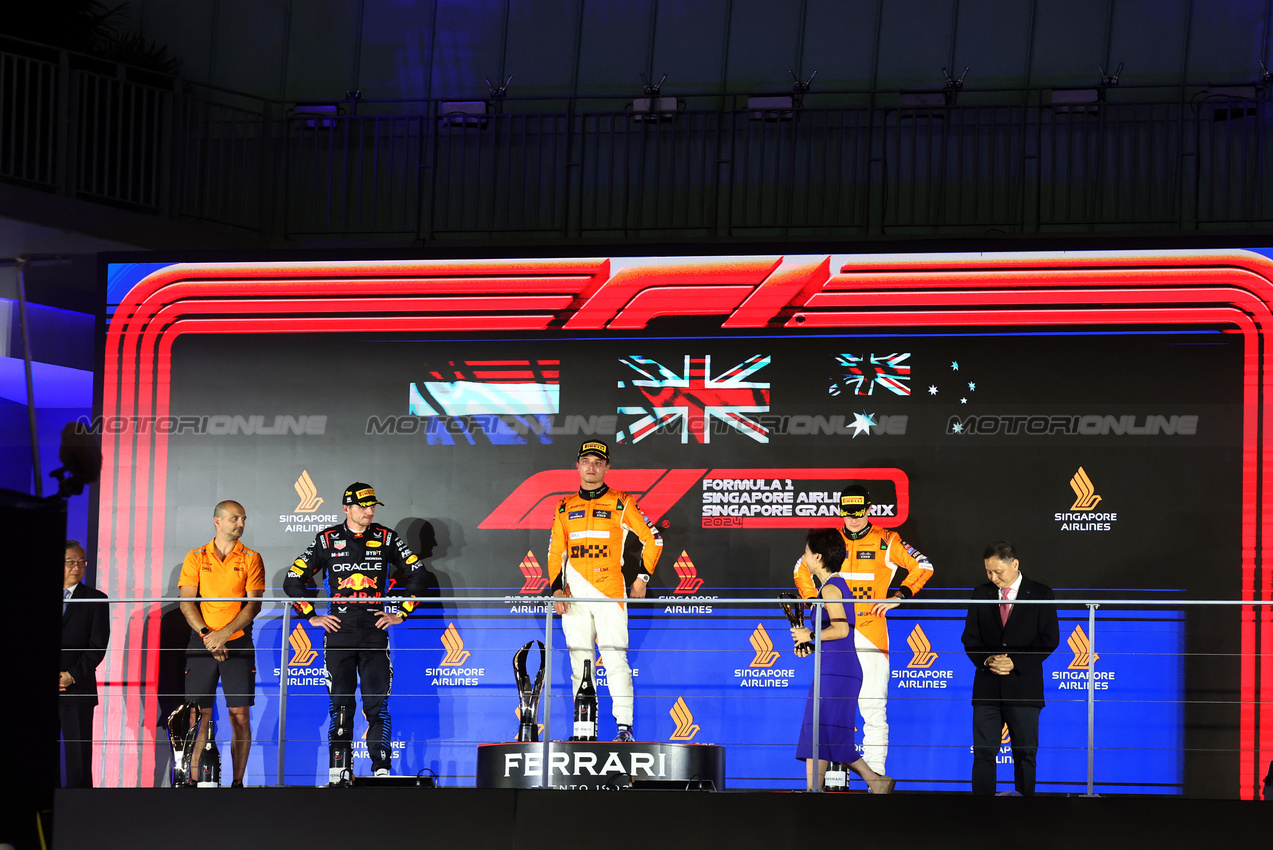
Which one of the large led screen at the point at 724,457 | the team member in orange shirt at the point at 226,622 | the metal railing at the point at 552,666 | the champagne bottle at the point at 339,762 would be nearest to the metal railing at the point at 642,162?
the large led screen at the point at 724,457

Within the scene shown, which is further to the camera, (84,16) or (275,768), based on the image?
(84,16)

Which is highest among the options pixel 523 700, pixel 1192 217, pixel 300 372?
pixel 1192 217

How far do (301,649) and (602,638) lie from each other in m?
2.27

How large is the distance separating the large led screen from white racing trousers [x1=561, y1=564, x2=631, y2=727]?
0.32 meters

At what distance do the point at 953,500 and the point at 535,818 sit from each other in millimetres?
3793

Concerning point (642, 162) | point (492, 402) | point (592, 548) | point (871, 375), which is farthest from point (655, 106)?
point (592, 548)

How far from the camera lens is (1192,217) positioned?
9.79 m

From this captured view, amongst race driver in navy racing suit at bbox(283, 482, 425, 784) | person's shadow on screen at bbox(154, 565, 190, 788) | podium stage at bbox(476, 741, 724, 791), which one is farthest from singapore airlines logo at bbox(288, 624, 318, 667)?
podium stage at bbox(476, 741, 724, 791)

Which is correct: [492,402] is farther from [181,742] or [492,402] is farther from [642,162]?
[181,742]

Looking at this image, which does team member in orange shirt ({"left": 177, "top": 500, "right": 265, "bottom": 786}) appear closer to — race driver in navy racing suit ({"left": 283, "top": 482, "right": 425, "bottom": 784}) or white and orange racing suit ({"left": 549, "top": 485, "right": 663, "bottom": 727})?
race driver in navy racing suit ({"left": 283, "top": 482, "right": 425, "bottom": 784})

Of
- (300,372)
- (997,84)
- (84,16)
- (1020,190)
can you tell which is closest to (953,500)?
(1020,190)

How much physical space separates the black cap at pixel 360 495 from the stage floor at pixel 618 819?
2.39 meters

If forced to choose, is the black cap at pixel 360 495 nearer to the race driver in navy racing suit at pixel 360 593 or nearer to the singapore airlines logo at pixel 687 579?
the race driver in navy racing suit at pixel 360 593

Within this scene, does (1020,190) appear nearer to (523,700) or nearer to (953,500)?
(953,500)
